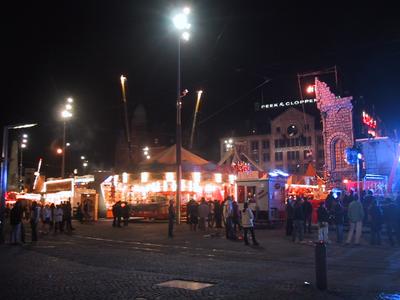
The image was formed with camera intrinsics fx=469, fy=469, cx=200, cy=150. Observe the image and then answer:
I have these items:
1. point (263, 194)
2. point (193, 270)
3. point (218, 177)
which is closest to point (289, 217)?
point (263, 194)

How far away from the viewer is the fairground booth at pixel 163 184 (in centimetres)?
3438

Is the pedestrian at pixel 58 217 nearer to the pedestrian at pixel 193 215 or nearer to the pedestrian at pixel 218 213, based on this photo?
the pedestrian at pixel 193 215

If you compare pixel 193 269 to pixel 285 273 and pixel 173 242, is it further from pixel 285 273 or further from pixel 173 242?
pixel 173 242

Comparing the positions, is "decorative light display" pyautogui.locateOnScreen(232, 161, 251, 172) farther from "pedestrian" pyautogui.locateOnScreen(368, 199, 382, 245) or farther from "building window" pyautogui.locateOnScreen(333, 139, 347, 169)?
"pedestrian" pyautogui.locateOnScreen(368, 199, 382, 245)

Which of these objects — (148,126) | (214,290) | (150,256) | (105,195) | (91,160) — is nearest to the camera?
(214,290)

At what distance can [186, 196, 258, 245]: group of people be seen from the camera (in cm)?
1755

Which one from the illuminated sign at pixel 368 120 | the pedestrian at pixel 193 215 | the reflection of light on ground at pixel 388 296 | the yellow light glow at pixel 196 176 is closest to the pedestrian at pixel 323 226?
the reflection of light on ground at pixel 388 296

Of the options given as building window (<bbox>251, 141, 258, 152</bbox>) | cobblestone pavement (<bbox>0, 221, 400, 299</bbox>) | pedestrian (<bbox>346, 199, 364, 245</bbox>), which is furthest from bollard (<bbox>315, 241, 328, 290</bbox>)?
building window (<bbox>251, 141, 258, 152</bbox>)

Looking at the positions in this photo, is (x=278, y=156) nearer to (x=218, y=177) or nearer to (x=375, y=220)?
(x=218, y=177)

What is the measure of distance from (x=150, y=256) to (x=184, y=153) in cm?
2118

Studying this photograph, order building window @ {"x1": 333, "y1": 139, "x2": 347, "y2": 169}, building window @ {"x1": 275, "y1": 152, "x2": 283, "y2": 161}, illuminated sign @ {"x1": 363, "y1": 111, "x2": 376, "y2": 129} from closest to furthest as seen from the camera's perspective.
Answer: building window @ {"x1": 333, "y1": 139, "x2": 347, "y2": 169}
illuminated sign @ {"x1": 363, "y1": 111, "x2": 376, "y2": 129}
building window @ {"x1": 275, "y1": 152, "x2": 283, "y2": 161}

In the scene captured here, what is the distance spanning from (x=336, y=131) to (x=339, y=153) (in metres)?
2.35

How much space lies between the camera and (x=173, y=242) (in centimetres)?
1917

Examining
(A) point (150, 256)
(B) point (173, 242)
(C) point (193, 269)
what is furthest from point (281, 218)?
(C) point (193, 269)
